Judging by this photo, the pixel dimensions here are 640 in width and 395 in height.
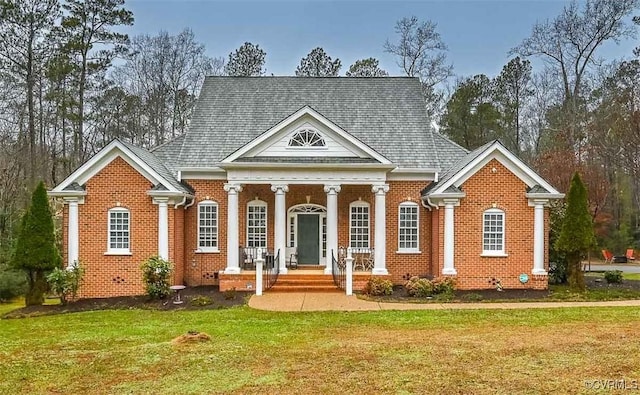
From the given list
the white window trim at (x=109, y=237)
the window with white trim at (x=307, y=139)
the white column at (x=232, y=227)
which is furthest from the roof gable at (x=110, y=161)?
the window with white trim at (x=307, y=139)

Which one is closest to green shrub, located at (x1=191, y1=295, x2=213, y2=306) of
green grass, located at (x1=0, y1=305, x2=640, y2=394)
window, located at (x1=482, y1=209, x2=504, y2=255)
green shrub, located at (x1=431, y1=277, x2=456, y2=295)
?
green grass, located at (x1=0, y1=305, x2=640, y2=394)

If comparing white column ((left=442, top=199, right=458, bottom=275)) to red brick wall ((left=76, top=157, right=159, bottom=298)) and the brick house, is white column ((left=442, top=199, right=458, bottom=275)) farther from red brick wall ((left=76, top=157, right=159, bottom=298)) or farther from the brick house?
red brick wall ((left=76, top=157, right=159, bottom=298))

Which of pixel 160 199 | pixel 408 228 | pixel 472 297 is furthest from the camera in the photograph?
pixel 408 228

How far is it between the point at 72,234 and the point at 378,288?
1026 cm

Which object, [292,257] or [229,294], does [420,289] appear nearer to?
[292,257]

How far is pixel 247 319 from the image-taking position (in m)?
13.8

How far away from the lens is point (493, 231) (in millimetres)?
19172

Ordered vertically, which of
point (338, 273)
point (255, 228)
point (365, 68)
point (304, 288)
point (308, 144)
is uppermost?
point (365, 68)

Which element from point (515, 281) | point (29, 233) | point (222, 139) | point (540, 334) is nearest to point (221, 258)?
point (222, 139)

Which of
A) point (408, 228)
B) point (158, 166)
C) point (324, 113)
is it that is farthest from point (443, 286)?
Answer: point (158, 166)

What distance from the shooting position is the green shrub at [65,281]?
16.8 metres

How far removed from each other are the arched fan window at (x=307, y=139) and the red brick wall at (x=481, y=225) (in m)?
4.86

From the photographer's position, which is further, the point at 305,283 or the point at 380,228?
the point at 380,228

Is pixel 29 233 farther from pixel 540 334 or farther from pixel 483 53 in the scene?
pixel 483 53
